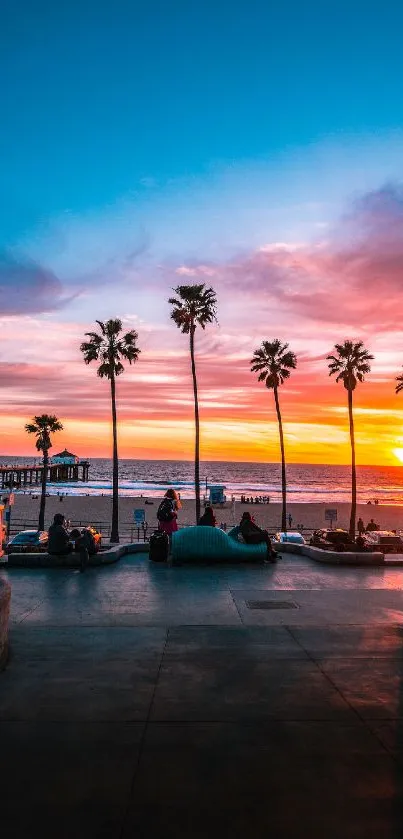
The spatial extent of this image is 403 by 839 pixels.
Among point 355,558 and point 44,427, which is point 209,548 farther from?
point 44,427

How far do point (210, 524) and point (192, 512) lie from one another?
61384mm

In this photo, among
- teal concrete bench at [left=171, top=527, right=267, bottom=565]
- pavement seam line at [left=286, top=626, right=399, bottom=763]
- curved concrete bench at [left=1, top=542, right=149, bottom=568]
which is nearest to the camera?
pavement seam line at [left=286, top=626, right=399, bottom=763]

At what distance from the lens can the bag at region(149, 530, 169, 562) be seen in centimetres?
1608

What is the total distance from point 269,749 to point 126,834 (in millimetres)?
1700

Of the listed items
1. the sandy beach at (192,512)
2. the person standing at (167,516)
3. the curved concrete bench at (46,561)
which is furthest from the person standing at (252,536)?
the sandy beach at (192,512)

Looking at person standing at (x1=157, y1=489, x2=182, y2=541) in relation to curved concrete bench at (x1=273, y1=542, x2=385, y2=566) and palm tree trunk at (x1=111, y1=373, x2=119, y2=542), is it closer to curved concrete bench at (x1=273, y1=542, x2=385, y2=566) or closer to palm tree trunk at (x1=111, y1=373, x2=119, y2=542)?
curved concrete bench at (x1=273, y1=542, x2=385, y2=566)

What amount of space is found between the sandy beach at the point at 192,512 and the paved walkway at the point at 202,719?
52.5m

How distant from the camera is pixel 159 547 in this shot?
53.0 ft

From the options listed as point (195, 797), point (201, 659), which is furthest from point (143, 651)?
point (195, 797)

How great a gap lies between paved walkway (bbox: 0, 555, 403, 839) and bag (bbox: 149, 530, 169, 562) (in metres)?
4.62

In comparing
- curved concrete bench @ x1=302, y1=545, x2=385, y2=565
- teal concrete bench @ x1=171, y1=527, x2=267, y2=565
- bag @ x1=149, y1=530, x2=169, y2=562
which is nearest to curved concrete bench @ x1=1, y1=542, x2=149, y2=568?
bag @ x1=149, y1=530, x2=169, y2=562

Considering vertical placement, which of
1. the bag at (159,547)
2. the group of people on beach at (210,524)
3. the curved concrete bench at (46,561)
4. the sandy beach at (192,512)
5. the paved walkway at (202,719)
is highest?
the group of people on beach at (210,524)

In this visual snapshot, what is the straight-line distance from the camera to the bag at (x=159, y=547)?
16.1 metres

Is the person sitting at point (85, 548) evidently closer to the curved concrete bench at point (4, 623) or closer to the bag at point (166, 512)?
the bag at point (166, 512)
